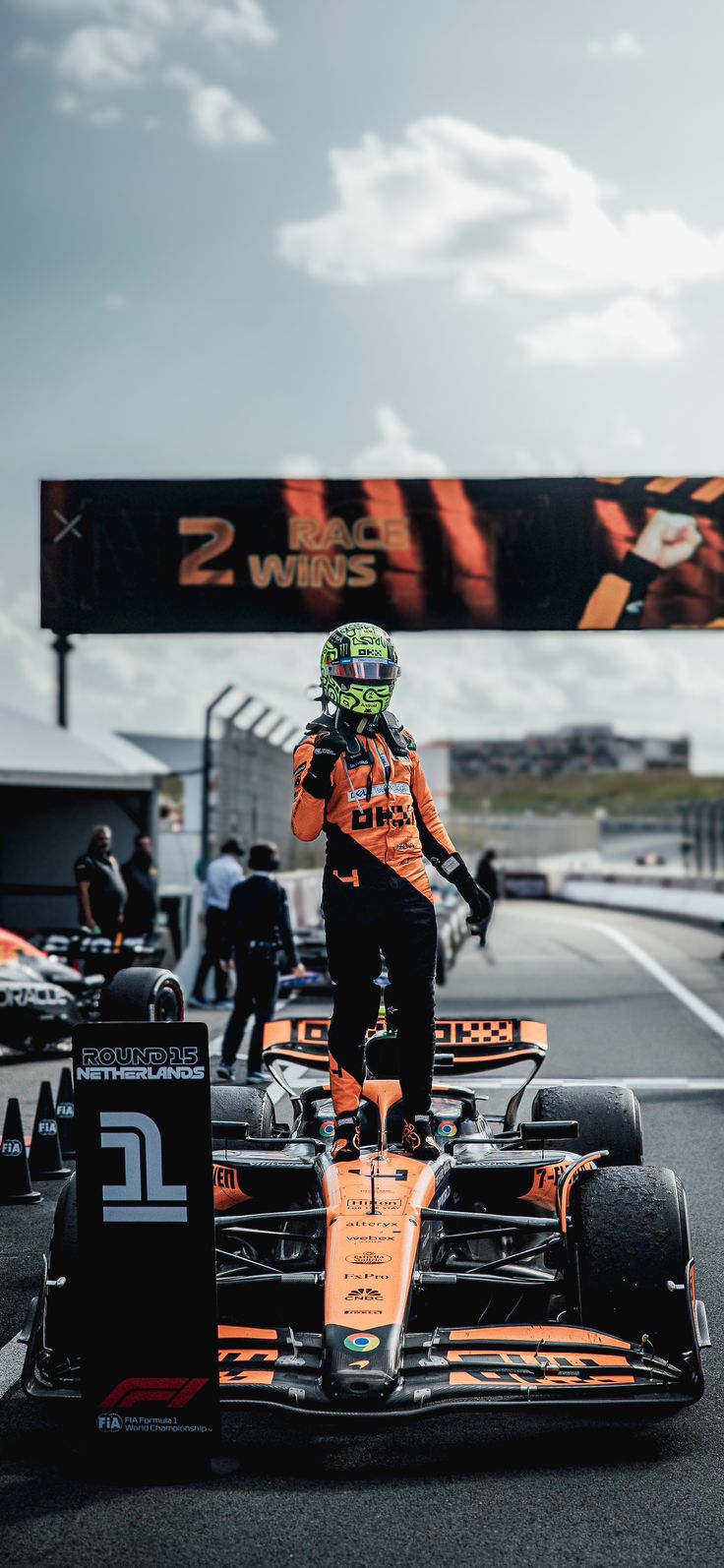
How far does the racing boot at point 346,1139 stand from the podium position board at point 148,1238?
1.21m

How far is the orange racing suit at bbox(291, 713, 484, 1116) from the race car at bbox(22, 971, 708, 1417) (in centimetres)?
30

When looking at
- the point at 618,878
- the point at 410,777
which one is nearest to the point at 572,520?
the point at 410,777

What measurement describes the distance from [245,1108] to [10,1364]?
5.08ft

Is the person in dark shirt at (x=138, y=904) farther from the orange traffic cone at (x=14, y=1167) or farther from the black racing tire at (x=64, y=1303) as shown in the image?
the black racing tire at (x=64, y=1303)

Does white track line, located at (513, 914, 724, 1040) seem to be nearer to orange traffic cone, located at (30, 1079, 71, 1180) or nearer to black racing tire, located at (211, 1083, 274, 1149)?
orange traffic cone, located at (30, 1079, 71, 1180)

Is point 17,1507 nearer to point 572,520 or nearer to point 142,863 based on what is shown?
point 142,863

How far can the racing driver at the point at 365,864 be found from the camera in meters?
5.16

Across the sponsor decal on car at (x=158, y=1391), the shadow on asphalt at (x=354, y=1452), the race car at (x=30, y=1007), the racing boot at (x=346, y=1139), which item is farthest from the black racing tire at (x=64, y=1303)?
the race car at (x=30, y=1007)

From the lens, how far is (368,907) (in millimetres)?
5156

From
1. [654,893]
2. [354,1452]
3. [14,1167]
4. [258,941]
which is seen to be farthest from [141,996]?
[654,893]

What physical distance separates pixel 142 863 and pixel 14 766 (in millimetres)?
2407

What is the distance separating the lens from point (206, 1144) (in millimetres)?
3623

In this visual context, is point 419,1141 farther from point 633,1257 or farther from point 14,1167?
point 14,1167

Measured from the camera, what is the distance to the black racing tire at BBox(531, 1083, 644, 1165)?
582cm
